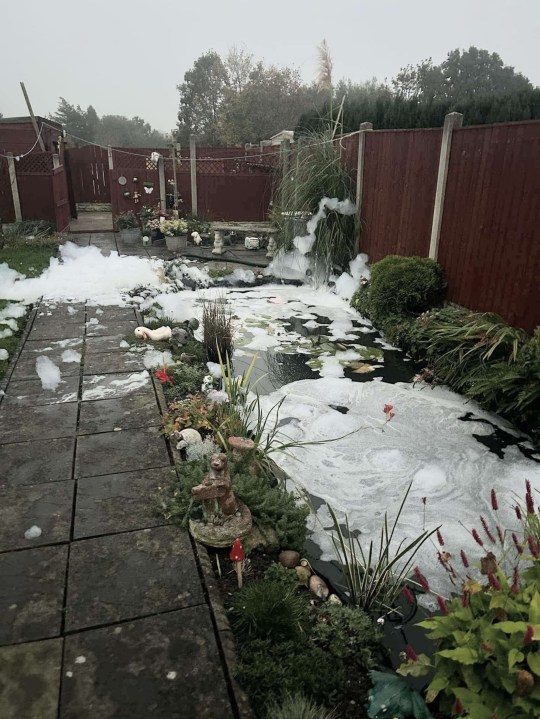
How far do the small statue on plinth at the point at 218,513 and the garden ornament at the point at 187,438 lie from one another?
0.69 meters

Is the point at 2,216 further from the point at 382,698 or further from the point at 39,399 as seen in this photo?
the point at 382,698

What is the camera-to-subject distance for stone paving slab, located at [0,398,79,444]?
3115 mm

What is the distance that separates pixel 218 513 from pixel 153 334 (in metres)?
2.76

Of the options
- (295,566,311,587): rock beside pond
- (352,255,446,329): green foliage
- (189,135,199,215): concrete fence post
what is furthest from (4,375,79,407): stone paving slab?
(189,135,199,215): concrete fence post

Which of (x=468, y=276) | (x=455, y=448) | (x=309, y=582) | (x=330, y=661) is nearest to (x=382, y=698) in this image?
(x=330, y=661)

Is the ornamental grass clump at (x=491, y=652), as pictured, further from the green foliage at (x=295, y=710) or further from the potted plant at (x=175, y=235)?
the potted plant at (x=175, y=235)

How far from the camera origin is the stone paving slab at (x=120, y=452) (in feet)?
9.21

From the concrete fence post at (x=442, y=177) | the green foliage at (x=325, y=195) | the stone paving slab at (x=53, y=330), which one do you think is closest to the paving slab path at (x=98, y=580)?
the stone paving slab at (x=53, y=330)

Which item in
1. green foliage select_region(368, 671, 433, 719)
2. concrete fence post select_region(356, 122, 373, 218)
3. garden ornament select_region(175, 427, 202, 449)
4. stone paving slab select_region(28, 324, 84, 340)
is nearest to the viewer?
green foliage select_region(368, 671, 433, 719)

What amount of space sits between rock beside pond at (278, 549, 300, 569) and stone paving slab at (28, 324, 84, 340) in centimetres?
333

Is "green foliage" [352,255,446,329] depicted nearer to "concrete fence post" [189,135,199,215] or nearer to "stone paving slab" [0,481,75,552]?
"stone paving slab" [0,481,75,552]

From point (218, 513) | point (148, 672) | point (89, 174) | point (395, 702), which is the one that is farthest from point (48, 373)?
point (89, 174)

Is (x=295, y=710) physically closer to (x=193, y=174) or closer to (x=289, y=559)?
(x=289, y=559)

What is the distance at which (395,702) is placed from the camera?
64.7 inches
